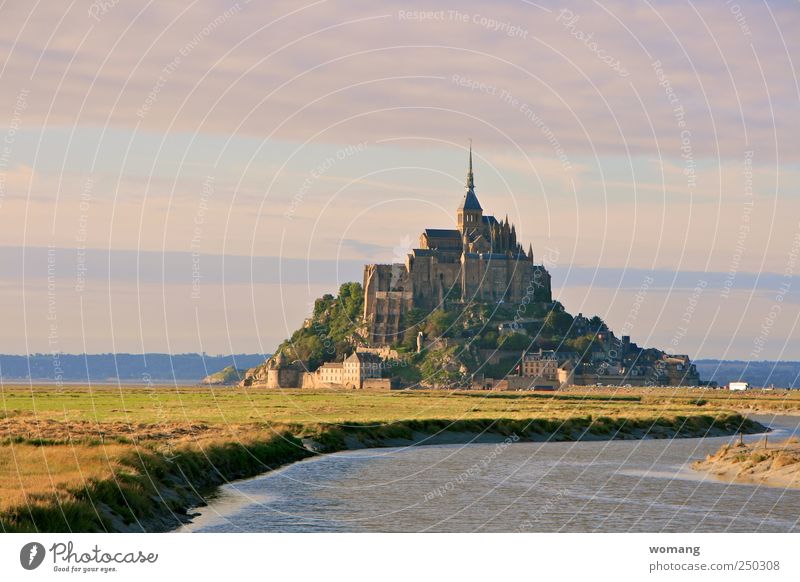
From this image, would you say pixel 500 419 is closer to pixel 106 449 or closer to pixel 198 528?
pixel 106 449

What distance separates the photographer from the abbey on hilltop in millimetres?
188750

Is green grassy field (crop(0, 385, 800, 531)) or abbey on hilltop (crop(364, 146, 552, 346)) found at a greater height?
abbey on hilltop (crop(364, 146, 552, 346))

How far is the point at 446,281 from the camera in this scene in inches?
7446

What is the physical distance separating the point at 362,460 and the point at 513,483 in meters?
11.7

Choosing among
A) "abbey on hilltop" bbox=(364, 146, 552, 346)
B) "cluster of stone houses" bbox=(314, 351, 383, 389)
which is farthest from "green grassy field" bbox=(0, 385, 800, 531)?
"abbey on hilltop" bbox=(364, 146, 552, 346)

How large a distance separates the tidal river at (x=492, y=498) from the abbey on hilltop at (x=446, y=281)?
12889 centimetres

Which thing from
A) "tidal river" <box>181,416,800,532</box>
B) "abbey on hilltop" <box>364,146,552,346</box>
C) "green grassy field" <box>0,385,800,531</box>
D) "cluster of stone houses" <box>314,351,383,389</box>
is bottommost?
"tidal river" <box>181,416,800,532</box>

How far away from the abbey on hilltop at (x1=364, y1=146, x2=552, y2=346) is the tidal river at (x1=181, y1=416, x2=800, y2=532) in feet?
423

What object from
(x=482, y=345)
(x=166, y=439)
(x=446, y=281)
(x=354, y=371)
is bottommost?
(x=166, y=439)

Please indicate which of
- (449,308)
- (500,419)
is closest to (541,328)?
(449,308)

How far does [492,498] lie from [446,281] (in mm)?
148229

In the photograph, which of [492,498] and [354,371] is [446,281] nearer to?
[354,371]

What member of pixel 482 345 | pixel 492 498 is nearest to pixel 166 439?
pixel 492 498

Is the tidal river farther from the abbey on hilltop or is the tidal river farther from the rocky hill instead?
the abbey on hilltop
